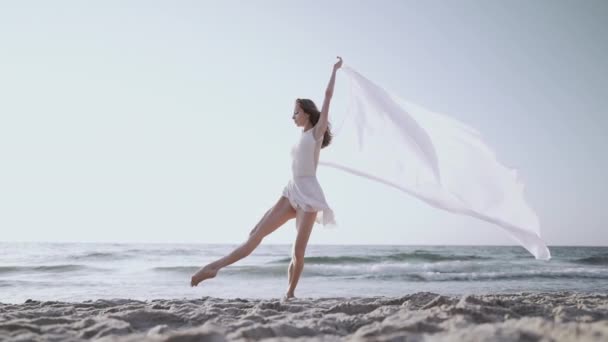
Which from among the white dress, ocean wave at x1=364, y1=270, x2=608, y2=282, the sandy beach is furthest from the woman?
ocean wave at x1=364, y1=270, x2=608, y2=282

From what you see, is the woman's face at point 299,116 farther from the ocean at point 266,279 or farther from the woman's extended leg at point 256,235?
the ocean at point 266,279

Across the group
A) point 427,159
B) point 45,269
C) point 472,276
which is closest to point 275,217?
point 427,159

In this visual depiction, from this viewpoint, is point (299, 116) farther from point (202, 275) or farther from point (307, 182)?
point (202, 275)

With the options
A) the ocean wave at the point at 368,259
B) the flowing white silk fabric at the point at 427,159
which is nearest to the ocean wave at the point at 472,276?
the ocean wave at the point at 368,259

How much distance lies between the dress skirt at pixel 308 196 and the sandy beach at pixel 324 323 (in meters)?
0.92

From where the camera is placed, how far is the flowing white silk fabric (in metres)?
4.74

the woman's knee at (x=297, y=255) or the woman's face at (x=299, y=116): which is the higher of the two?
the woman's face at (x=299, y=116)

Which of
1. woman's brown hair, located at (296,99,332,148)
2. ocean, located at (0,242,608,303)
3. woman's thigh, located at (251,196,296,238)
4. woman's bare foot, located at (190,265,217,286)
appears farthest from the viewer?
ocean, located at (0,242,608,303)

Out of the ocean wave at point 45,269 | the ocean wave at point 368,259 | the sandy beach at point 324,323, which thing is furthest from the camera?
the ocean wave at point 368,259

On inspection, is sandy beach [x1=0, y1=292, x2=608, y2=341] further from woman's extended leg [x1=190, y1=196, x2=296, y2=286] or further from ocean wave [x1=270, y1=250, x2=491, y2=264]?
ocean wave [x1=270, y1=250, x2=491, y2=264]

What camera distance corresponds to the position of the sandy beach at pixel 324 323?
2.07 metres

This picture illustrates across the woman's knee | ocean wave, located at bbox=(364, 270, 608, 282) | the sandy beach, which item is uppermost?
the woman's knee

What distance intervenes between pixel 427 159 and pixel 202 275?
2602 mm

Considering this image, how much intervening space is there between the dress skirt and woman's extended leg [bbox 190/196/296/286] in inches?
4.1
